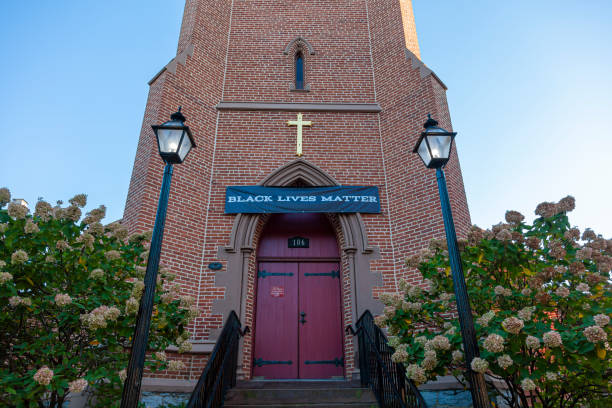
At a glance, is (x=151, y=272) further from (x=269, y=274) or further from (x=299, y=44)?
(x=299, y=44)

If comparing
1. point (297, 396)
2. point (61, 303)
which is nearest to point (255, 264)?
point (297, 396)

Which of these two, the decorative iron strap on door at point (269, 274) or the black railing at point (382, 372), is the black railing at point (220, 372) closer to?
the decorative iron strap on door at point (269, 274)

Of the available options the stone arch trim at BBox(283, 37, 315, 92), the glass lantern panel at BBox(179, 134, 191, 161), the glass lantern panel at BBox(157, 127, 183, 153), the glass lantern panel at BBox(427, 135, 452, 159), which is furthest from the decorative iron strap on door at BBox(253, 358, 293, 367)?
the stone arch trim at BBox(283, 37, 315, 92)

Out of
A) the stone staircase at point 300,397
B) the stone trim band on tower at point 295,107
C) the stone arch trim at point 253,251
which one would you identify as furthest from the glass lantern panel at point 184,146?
the stone trim band on tower at point 295,107

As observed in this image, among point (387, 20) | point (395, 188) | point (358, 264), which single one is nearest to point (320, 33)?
point (387, 20)

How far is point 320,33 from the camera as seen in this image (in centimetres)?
1048

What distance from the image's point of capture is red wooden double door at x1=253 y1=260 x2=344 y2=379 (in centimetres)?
731

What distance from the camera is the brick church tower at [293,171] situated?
24.3 ft

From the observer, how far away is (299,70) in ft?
33.3

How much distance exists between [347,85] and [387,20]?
2.12 meters

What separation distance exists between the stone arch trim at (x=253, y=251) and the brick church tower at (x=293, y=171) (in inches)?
0.8

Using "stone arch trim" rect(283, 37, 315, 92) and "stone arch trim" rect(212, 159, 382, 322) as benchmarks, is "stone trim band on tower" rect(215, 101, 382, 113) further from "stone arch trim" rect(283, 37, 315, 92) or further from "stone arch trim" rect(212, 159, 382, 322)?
"stone arch trim" rect(212, 159, 382, 322)

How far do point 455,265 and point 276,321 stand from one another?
446 cm

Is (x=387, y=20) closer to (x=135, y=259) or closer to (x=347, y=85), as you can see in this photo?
Result: (x=347, y=85)
